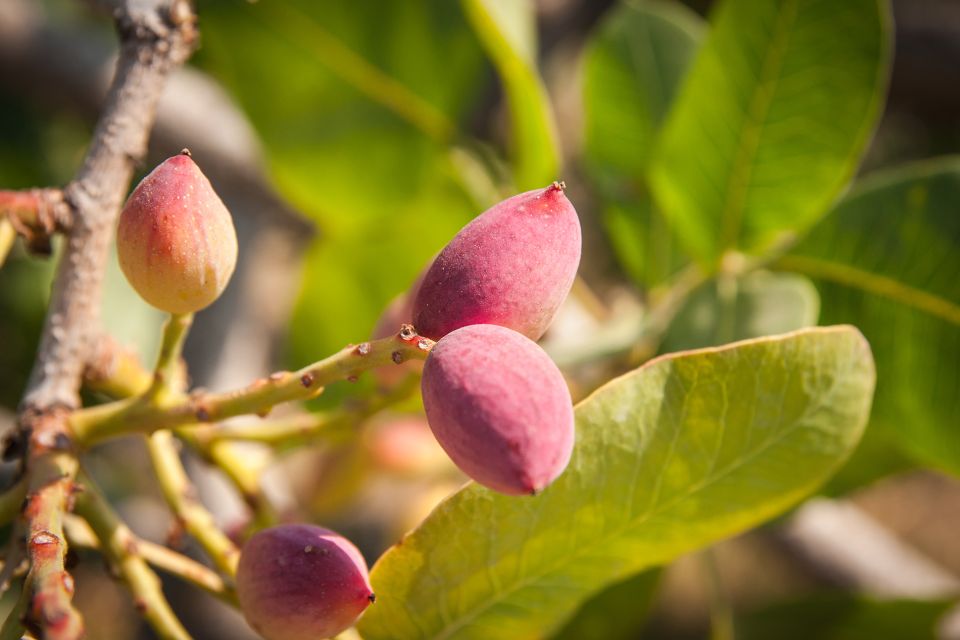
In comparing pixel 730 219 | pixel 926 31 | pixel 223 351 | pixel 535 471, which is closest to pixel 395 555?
pixel 535 471

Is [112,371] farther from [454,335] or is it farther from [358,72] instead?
[358,72]

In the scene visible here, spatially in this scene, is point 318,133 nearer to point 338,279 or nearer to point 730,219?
point 338,279

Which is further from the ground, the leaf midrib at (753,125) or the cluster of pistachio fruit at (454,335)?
the leaf midrib at (753,125)

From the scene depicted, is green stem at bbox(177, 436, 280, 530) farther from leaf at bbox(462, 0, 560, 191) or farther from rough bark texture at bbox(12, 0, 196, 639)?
leaf at bbox(462, 0, 560, 191)

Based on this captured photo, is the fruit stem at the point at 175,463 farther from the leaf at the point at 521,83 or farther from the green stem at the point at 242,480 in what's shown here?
the leaf at the point at 521,83

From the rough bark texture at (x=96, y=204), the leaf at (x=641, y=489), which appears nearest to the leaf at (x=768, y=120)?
the leaf at (x=641, y=489)

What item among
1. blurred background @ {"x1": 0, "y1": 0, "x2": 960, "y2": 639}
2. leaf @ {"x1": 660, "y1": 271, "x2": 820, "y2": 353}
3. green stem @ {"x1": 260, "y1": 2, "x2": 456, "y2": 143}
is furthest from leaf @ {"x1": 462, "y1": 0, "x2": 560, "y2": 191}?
leaf @ {"x1": 660, "y1": 271, "x2": 820, "y2": 353}

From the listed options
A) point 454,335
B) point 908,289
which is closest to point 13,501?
point 454,335
